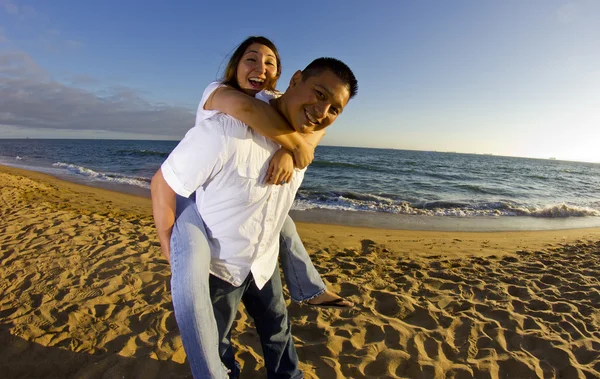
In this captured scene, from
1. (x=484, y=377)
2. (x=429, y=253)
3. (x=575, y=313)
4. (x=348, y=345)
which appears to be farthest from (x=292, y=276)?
(x=429, y=253)

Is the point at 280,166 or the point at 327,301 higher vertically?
the point at 280,166

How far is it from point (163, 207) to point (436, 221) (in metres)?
9.96

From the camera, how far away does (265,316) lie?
203 centimetres

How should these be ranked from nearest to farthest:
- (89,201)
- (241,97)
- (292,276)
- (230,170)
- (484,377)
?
(230,170), (241,97), (292,276), (484,377), (89,201)

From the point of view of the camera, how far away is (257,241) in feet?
5.29

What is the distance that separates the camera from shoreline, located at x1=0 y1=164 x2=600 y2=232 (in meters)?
9.27

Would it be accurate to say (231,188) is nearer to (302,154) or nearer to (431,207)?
(302,154)

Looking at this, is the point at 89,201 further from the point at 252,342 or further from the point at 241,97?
the point at 241,97

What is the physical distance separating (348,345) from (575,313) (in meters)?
2.92

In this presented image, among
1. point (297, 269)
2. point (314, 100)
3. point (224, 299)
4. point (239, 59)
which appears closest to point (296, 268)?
point (297, 269)

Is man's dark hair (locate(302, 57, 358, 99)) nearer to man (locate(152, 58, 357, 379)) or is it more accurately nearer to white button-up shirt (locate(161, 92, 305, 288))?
man (locate(152, 58, 357, 379))

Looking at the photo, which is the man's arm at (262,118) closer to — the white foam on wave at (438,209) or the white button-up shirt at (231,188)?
the white button-up shirt at (231,188)

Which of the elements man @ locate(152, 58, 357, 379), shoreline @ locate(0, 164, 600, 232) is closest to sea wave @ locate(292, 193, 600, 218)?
shoreline @ locate(0, 164, 600, 232)

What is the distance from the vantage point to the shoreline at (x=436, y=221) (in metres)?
9.27
